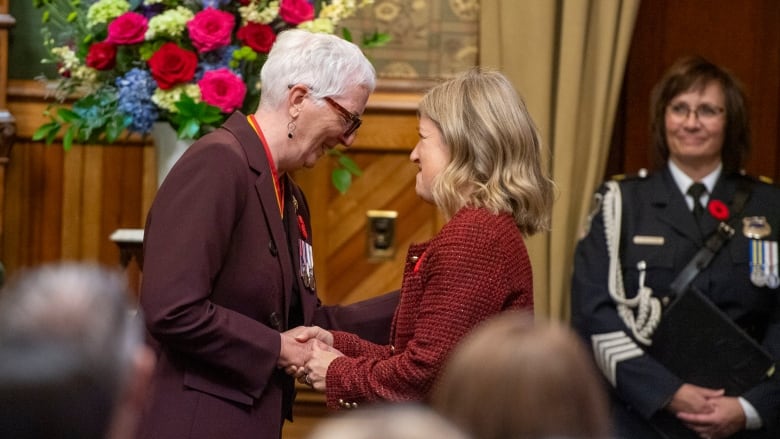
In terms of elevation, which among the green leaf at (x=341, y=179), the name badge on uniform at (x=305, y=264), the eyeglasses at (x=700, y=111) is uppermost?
the eyeglasses at (x=700, y=111)

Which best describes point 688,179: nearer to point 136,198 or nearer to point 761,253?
point 761,253

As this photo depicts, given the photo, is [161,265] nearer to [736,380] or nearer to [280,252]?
[280,252]

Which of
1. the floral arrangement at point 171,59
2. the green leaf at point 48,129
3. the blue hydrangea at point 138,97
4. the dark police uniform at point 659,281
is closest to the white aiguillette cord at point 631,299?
the dark police uniform at point 659,281

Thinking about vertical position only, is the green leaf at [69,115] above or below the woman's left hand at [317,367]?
above

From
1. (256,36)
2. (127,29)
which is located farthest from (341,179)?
(127,29)

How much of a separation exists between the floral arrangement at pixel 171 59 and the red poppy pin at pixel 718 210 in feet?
4.32

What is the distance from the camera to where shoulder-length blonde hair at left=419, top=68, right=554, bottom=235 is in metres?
2.75

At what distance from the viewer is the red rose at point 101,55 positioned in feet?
11.9

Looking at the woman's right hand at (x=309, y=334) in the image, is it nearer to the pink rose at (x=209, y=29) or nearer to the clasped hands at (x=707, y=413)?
the pink rose at (x=209, y=29)

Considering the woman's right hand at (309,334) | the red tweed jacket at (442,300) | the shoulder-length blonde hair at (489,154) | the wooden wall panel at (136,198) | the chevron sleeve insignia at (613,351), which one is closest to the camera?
the red tweed jacket at (442,300)

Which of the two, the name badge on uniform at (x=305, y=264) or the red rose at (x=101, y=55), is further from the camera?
the red rose at (x=101, y=55)

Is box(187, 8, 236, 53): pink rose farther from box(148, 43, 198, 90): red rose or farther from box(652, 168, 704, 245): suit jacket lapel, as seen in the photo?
box(652, 168, 704, 245): suit jacket lapel

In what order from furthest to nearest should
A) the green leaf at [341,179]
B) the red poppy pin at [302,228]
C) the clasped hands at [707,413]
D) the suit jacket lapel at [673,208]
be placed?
the green leaf at [341,179], the suit jacket lapel at [673,208], the clasped hands at [707,413], the red poppy pin at [302,228]

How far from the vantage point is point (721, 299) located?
12.7 ft
